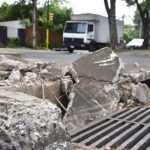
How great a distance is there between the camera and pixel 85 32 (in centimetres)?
3169

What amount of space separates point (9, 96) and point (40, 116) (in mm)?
581

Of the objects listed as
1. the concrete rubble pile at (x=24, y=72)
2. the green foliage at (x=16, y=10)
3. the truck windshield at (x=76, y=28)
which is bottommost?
the truck windshield at (x=76, y=28)

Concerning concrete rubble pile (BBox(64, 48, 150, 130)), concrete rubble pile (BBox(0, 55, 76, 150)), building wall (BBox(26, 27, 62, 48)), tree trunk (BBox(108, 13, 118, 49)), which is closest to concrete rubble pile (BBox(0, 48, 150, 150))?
concrete rubble pile (BBox(64, 48, 150, 130))

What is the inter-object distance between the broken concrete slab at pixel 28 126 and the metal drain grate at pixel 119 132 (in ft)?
5.44

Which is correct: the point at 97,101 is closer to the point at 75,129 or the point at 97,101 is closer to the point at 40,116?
the point at 75,129

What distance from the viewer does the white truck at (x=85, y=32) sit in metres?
31.2

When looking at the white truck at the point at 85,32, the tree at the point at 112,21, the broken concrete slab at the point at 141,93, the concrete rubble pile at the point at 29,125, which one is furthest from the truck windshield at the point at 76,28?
the concrete rubble pile at the point at 29,125

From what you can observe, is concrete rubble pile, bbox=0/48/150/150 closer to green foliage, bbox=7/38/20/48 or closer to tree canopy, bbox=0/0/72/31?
green foliage, bbox=7/38/20/48

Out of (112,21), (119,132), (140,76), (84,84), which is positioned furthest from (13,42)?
(119,132)

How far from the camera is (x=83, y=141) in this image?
546 cm

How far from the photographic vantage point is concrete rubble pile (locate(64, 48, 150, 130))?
6.92 metres

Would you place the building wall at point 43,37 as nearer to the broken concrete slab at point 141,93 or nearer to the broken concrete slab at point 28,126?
the broken concrete slab at point 141,93

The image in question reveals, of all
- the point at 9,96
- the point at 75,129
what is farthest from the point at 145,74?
the point at 9,96

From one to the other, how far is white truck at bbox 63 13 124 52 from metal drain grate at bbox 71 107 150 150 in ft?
78.1
